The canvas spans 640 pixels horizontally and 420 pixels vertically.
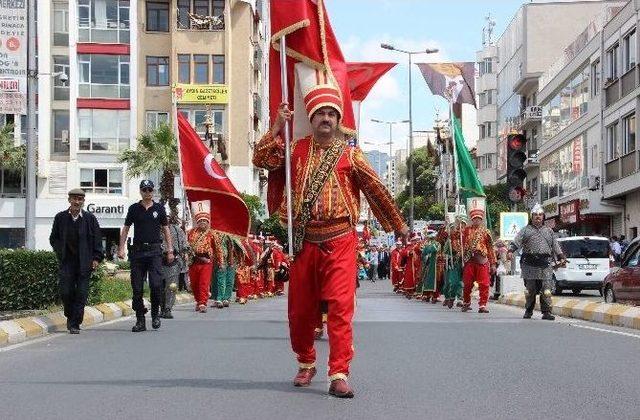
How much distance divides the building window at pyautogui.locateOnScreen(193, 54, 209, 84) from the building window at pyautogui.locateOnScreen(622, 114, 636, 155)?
23669 mm

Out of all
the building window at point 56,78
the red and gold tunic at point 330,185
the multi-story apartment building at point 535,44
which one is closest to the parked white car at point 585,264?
the red and gold tunic at point 330,185

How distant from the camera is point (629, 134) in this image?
4069 centimetres

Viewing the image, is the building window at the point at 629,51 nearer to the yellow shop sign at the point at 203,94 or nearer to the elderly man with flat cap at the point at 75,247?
the yellow shop sign at the point at 203,94

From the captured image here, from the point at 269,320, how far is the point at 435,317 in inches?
116

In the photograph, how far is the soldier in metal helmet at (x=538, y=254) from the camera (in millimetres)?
17891

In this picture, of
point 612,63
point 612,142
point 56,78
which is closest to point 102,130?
point 56,78

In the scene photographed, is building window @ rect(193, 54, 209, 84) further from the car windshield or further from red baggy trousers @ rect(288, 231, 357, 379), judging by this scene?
red baggy trousers @ rect(288, 231, 357, 379)

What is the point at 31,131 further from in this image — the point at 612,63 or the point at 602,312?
the point at 612,63

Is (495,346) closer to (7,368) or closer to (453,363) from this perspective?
(453,363)

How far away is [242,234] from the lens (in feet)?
75.4

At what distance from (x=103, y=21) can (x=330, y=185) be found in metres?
51.7

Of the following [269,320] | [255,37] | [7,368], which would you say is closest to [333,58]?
[7,368]

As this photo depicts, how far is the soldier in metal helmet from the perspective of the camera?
58.7ft

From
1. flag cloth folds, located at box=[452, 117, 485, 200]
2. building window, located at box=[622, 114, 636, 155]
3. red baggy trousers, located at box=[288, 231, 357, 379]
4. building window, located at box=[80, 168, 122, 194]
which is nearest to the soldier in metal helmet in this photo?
flag cloth folds, located at box=[452, 117, 485, 200]
